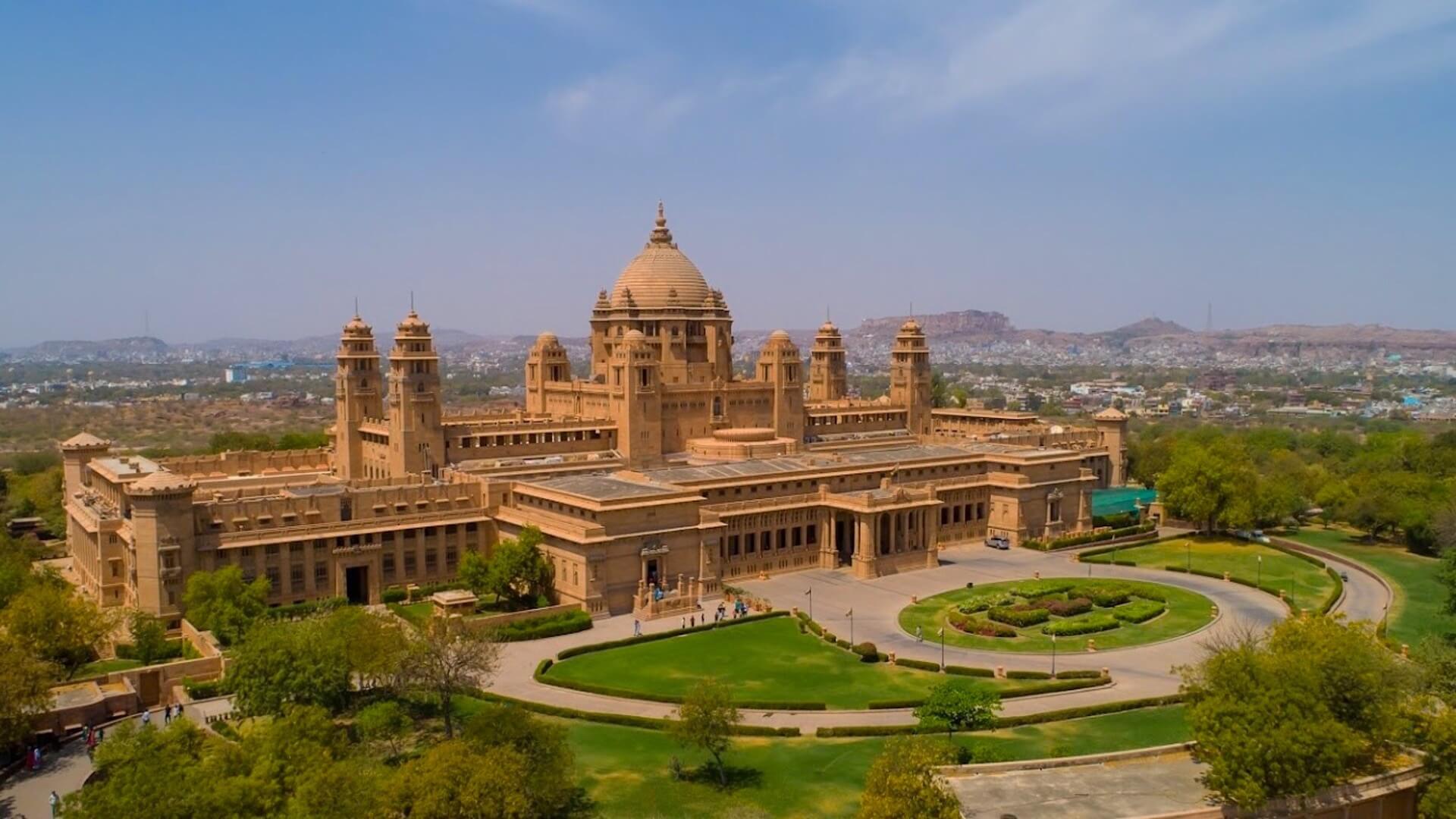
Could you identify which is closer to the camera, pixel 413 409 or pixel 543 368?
pixel 413 409

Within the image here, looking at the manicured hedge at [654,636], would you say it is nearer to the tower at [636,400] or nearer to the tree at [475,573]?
the tree at [475,573]

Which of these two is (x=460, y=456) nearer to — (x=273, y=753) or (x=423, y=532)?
(x=423, y=532)

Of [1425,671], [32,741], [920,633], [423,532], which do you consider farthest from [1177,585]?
[32,741]

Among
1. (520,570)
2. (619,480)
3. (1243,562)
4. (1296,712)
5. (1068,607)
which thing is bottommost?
(1243,562)

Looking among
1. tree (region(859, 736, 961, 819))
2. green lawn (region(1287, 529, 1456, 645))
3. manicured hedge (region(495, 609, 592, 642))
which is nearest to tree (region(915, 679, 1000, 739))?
tree (region(859, 736, 961, 819))

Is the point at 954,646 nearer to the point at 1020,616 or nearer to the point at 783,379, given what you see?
the point at 1020,616

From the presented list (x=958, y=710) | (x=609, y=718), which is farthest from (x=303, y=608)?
(x=958, y=710)

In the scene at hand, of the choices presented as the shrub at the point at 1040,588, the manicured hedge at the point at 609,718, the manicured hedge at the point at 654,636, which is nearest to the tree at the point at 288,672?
the manicured hedge at the point at 609,718
